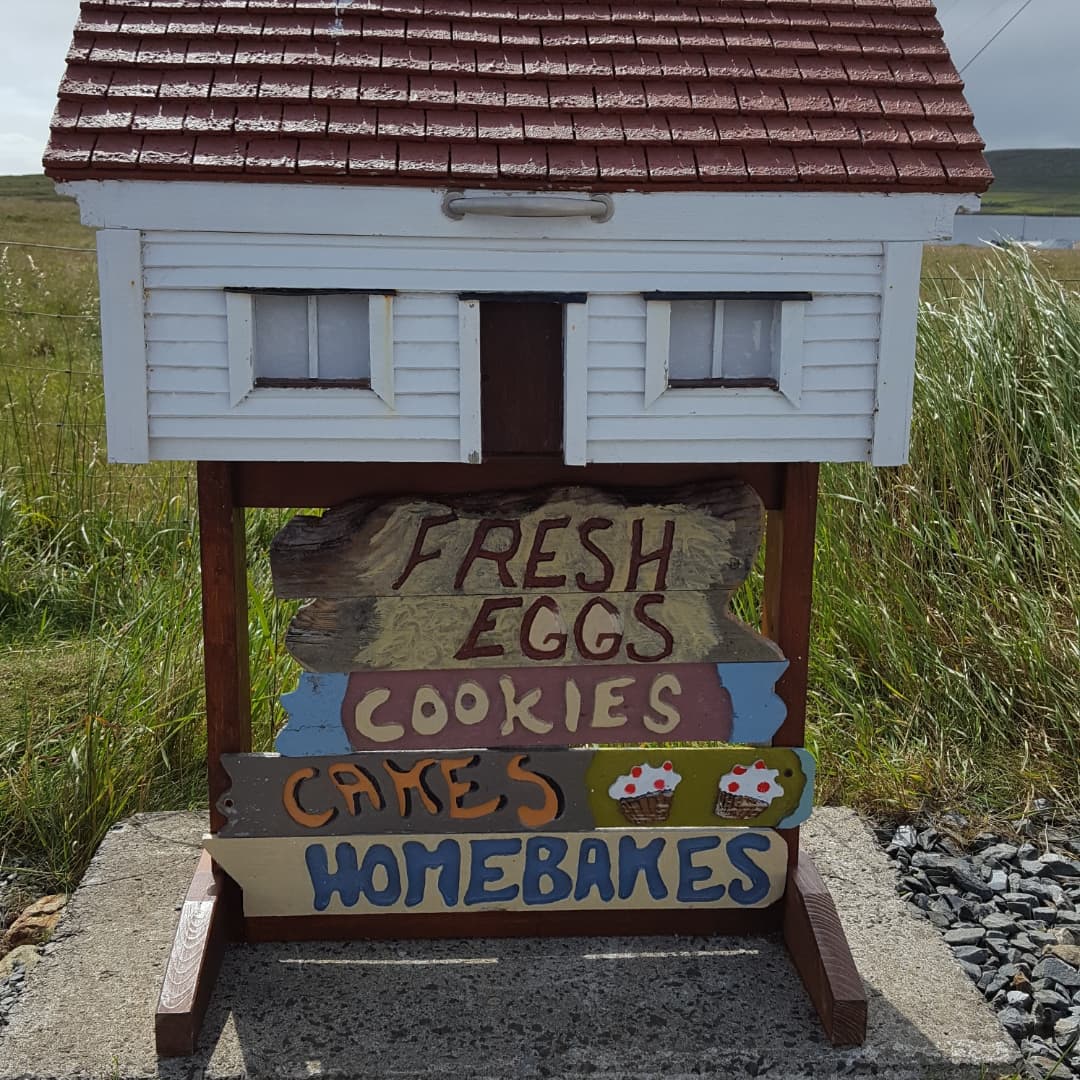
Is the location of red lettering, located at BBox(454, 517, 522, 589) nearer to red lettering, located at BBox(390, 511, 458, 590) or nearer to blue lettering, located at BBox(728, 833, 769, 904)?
red lettering, located at BBox(390, 511, 458, 590)

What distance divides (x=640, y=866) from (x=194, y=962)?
1.09m

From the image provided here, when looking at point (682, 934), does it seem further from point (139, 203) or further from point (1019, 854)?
point (139, 203)

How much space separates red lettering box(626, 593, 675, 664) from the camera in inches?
109

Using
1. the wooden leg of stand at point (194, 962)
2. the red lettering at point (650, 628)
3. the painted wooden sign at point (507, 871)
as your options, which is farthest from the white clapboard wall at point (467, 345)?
the wooden leg of stand at point (194, 962)

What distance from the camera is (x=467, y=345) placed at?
237 centimetres

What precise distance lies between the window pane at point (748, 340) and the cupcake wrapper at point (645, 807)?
1062 millimetres

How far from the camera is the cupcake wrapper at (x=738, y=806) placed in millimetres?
2883

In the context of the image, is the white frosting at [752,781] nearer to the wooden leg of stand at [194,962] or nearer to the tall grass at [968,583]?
the tall grass at [968,583]

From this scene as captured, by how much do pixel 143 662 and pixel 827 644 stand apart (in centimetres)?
255

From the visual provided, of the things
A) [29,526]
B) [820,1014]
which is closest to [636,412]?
[820,1014]

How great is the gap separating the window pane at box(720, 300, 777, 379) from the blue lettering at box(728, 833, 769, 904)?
3.91 feet

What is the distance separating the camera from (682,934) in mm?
3053

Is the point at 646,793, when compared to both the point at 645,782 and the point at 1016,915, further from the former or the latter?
the point at 1016,915

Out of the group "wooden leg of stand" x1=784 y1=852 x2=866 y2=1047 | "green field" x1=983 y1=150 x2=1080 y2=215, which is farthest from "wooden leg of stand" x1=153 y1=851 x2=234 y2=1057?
"green field" x1=983 y1=150 x2=1080 y2=215
